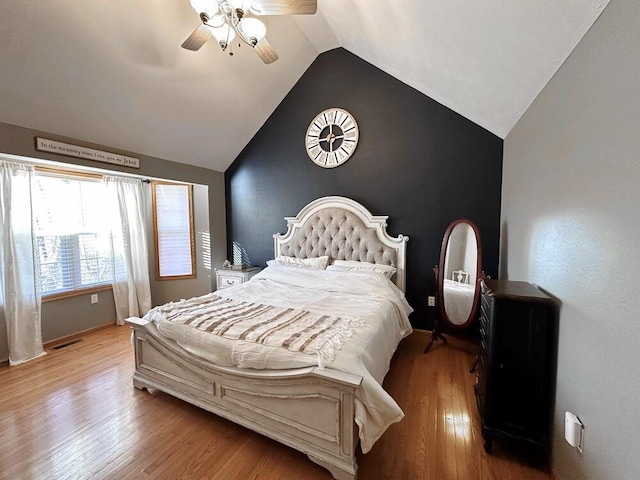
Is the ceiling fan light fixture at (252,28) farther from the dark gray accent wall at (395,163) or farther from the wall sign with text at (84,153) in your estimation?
the wall sign with text at (84,153)

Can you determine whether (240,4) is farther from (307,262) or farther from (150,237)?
(150,237)

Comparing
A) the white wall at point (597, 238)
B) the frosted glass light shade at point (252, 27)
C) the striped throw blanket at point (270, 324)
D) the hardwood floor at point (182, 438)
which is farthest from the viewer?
the frosted glass light shade at point (252, 27)

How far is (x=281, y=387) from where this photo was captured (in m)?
1.62

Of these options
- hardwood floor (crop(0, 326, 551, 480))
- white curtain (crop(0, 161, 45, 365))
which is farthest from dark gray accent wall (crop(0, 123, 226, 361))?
hardwood floor (crop(0, 326, 551, 480))

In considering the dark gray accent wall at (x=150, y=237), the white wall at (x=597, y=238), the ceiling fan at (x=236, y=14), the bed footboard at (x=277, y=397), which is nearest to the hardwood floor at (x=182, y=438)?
the bed footboard at (x=277, y=397)

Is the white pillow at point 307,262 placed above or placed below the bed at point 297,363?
above

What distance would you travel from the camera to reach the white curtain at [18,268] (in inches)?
109

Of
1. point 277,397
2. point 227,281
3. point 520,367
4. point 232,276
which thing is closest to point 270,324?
point 277,397

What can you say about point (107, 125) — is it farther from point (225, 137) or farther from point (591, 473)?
point (591, 473)

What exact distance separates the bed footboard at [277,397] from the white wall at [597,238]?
0.98 meters

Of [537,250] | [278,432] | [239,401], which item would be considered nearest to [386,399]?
[278,432]

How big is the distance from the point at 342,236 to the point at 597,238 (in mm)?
2622

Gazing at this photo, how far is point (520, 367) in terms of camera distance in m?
1.57

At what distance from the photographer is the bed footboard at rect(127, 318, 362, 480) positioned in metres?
1.45
